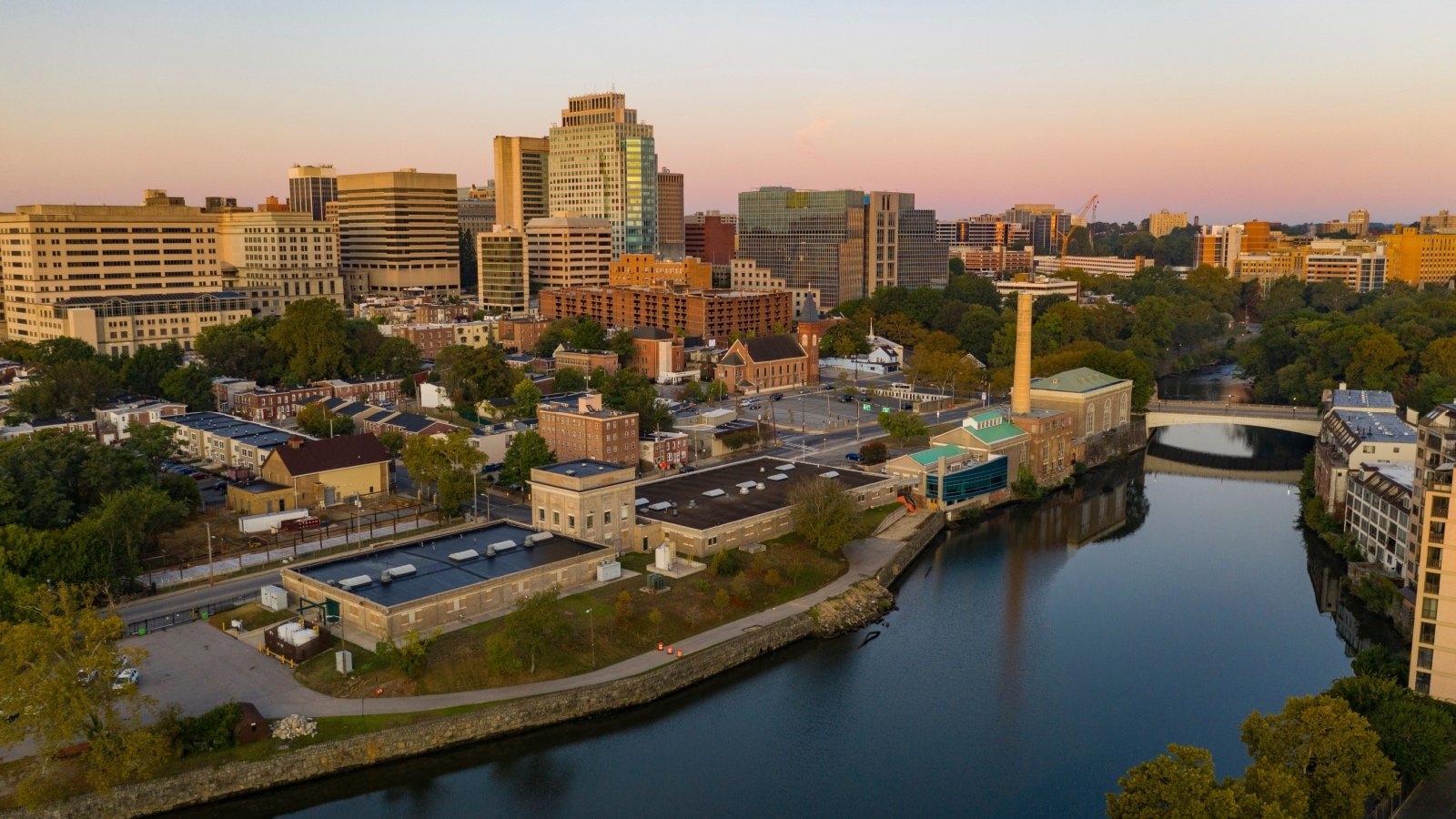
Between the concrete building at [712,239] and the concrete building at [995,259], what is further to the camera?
the concrete building at [995,259]

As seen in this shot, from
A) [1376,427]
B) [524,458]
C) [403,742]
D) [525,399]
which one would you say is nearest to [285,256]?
[525,399]

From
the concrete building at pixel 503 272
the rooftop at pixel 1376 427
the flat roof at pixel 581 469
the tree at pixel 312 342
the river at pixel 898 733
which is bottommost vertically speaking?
the river at pixel 898 733

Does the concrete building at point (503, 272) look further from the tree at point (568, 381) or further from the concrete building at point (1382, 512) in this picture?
the concrete building at point (1382, 512)

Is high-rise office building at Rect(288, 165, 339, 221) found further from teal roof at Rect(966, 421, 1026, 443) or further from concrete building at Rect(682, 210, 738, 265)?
teal roof at Rect(966, 421, 1026, 443)

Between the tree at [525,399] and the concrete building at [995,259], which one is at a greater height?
the concrete building at [995,259]

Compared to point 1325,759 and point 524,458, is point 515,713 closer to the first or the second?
point 1325,759

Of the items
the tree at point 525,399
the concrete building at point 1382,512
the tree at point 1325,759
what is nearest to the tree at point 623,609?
the tree at point 1325,759

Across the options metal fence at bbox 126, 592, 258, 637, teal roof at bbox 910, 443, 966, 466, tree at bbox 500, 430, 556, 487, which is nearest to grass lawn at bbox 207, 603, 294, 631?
metal fence at bbox 126, 592, 258, 637

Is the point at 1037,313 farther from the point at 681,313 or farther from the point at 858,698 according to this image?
the point at 858,698
